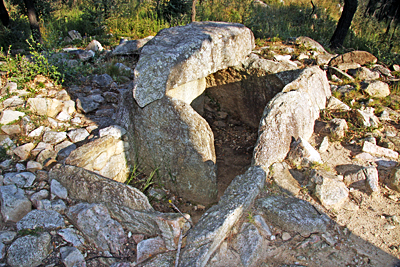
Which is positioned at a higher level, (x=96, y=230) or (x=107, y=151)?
(x=107, y=151)

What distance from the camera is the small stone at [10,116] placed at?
144 inches

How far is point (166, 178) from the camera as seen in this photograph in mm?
3514

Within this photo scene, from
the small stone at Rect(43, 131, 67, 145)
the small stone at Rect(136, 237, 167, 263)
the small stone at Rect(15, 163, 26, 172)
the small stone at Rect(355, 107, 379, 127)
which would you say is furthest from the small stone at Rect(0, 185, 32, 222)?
the small stone at Rect(355, 107, 379, 127)

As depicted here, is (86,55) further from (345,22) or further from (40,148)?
(345,22)

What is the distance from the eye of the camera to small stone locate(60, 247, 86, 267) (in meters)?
2.47

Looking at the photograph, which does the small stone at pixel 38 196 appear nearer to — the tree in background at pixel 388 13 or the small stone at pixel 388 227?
the small stone at pixel 388 227

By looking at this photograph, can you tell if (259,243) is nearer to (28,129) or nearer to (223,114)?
(223,114)

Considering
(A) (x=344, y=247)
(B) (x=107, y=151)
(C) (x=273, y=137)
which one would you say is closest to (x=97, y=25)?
(B) (x=107, y=151)

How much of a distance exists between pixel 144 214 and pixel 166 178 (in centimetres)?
82

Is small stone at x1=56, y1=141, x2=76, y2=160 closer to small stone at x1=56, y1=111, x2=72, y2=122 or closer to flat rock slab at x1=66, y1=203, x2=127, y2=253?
small stone at x1=56, y1=111, x2=72, y2=122

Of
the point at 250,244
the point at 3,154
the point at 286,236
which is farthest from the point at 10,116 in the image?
the point at 286,236

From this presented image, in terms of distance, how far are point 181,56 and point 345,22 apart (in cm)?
539

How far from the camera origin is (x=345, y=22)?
681 cm

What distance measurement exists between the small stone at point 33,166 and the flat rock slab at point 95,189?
236 millimetres
